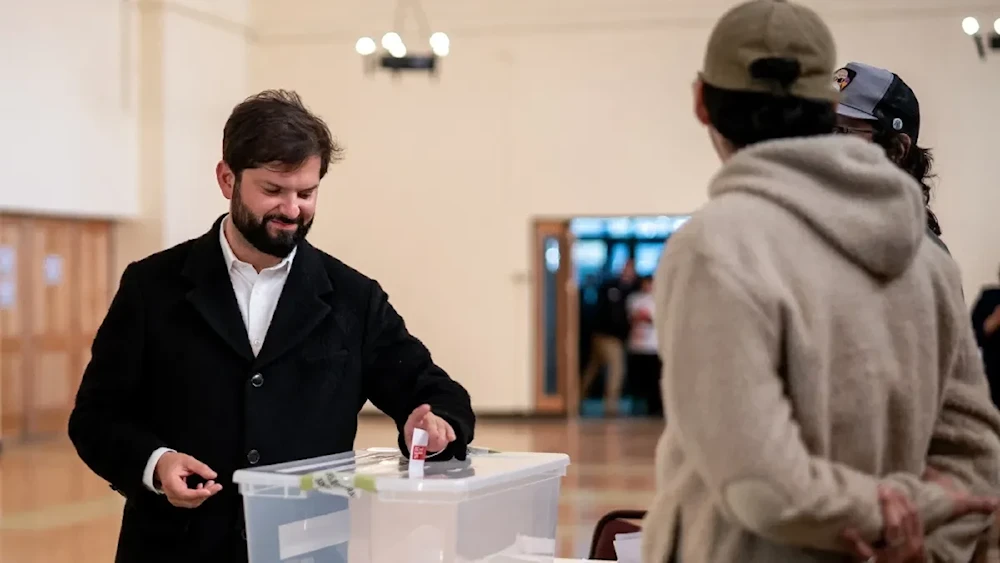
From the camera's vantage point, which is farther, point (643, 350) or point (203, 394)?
point (643, 350)

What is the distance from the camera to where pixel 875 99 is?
2500mm

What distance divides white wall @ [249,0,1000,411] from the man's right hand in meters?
12.3

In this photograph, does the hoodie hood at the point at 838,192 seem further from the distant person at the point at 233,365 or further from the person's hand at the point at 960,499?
the distant person at the point at 233,365

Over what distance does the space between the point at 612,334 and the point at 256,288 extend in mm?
12760

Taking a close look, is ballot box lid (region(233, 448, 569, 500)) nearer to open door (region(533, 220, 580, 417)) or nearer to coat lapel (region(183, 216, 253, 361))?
coat lapel (region(183, 216, 253, 361))

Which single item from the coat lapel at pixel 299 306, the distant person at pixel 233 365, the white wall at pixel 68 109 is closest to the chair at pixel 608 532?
the distant person at pixel 233 365

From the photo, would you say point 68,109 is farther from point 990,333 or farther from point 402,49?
point 990,333

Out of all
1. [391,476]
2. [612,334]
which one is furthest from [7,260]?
[391,476]

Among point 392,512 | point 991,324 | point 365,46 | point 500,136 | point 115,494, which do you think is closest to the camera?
point 392,512

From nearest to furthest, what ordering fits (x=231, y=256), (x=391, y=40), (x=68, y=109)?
(x=231, y=256) < (x=68, y=109) < (x=391, y=40)

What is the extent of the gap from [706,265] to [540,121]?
13445 millimetres

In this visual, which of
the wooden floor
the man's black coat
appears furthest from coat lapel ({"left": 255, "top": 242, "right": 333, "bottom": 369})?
the wooden floor

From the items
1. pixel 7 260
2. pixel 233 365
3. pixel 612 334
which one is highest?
pixel 7 260

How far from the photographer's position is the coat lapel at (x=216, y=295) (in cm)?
Result: 261
